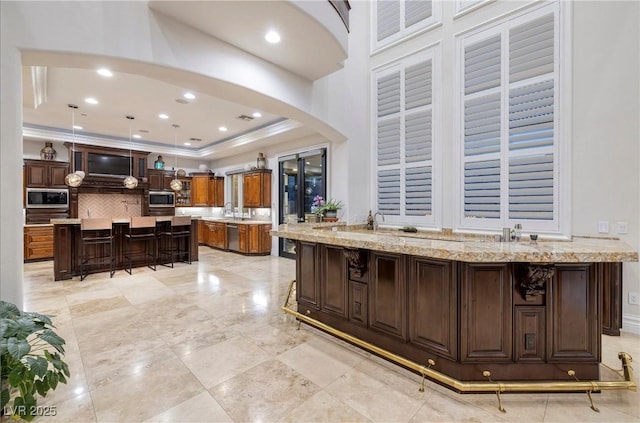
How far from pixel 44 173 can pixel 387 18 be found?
28.0 feet

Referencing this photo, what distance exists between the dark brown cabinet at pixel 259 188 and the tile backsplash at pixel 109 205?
3.59 meters

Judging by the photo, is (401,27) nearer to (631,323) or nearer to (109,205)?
(631,323)

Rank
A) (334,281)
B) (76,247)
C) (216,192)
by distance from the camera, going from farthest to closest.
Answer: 1. (216,192)
2. (76,247)
3. (334,281)

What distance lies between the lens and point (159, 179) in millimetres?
8617

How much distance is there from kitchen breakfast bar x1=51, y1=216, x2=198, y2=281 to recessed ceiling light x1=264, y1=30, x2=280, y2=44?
4.72m

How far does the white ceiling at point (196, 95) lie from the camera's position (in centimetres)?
255

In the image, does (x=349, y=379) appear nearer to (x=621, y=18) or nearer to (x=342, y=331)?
(x=342, y=331)

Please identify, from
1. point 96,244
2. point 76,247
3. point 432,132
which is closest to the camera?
point 432,132

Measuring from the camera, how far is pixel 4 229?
2.01 metres

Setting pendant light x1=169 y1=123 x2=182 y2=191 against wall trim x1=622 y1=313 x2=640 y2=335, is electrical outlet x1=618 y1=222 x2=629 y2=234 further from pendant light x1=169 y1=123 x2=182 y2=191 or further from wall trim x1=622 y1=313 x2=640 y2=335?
pendant light x1=169 y1=123 x2=182 y2=191

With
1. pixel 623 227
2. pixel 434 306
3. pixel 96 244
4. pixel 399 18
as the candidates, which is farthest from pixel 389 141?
pixel 96 244

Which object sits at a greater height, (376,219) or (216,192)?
(216,192)

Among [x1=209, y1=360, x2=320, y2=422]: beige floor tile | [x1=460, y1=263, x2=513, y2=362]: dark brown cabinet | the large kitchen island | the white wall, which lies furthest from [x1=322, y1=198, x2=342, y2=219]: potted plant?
the white wall

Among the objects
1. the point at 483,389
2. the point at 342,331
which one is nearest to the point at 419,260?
the point at 483,389
